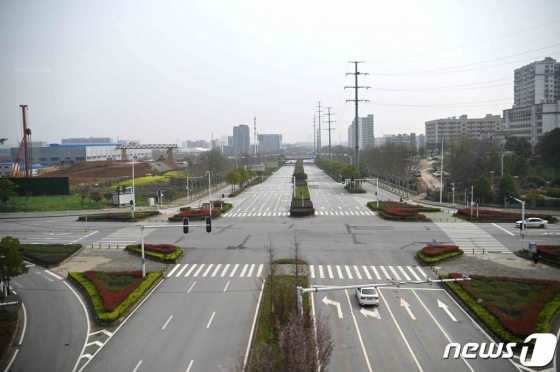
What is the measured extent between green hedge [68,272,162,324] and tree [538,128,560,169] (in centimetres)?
5379

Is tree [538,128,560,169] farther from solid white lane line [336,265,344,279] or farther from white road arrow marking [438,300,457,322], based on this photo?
white road arrow marking [438,300,457,322]

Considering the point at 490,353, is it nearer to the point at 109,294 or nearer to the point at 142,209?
the point at 109,294

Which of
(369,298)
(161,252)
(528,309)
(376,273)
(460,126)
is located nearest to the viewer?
(528,309)

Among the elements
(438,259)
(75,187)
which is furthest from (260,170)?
(438,259)

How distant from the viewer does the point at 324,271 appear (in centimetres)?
2644

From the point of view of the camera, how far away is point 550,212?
145ft

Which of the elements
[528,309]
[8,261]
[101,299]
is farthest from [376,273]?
[8,261]

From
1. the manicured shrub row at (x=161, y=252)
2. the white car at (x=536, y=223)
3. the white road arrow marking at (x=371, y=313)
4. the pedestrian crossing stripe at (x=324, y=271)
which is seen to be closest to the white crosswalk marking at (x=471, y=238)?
the white car at (x=536, y=223)

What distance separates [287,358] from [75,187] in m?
63.1

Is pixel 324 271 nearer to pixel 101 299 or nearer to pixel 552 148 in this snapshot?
pixel 101 299

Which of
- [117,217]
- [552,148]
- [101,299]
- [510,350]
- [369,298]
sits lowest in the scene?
[510,350]

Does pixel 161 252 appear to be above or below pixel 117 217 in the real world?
below

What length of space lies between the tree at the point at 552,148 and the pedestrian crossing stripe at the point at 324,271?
43.4 m

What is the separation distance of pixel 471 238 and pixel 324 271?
13291 millimetres
